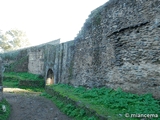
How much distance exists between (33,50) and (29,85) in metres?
6.16

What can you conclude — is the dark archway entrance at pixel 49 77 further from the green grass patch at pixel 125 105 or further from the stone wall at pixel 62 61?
the green grass patch at pixel 125 105

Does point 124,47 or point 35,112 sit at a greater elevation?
point 124,47

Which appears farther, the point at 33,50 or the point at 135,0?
the point at 33,50

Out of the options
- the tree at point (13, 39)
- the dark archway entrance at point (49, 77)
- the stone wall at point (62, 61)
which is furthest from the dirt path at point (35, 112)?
the tree at point (13, 39)

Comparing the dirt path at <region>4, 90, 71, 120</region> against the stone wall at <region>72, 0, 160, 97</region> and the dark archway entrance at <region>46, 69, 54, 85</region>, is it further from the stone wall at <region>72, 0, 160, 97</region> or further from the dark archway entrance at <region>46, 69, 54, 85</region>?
the dark archway entrance at <region>46, 69, 54, 85</region>

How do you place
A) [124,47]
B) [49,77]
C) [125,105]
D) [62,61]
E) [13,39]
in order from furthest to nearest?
[13,39], [49,77], [62,61], [124,47], [125,105]

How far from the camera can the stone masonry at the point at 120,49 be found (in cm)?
608

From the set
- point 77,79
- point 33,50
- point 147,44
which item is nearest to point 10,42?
point 33,50

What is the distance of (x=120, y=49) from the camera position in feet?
24.3

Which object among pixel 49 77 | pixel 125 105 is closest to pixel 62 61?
pixel 49 77

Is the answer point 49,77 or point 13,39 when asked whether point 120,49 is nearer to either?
point 49,77

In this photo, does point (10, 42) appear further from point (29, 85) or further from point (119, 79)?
point (119, 79)

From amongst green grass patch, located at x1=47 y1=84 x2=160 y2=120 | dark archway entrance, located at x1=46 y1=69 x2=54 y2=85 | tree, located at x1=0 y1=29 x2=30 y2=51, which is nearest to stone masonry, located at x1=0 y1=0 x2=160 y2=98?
green grass patch, located at x1=47 y1=84 x2=160 y2=120

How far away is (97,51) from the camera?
9133 millimetres
